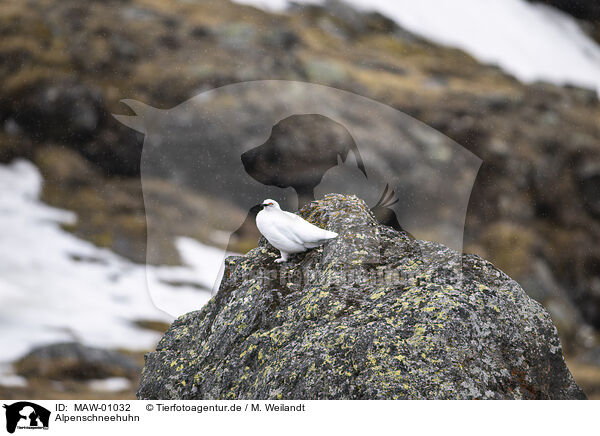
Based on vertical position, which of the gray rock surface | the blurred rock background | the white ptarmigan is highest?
the white ptarmigan

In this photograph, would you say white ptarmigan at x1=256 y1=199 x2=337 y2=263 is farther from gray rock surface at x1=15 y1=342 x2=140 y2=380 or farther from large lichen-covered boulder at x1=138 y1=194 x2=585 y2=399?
gray rock surface at x1=15 y1=342 x2=140 y2=380

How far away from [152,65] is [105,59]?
2.98 ft

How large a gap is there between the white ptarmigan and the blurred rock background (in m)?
2.79

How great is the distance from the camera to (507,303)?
2395mm

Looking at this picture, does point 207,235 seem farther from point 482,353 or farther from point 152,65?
point 482,353

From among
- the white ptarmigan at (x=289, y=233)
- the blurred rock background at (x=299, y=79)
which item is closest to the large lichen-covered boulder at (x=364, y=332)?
the white ptarmigan at (x=289, y=233)
